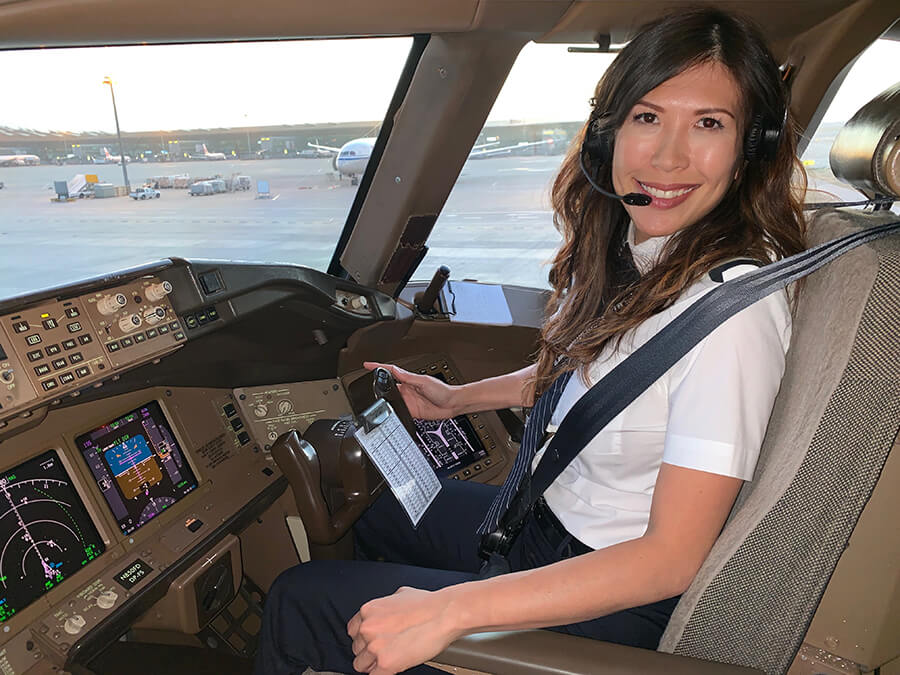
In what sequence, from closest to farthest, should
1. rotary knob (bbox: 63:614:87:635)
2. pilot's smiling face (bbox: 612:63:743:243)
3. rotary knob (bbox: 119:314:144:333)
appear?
1. pilot's smiling face (bbox: 612:63:743:243)
2. rotary knob (bbox: 63:614:87:635)
3. rotary knob (bbox: 119:314:144:333)

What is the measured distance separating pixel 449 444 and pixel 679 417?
1541mm

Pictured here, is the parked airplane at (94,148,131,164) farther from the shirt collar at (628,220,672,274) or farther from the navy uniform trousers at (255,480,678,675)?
the shirt collar at (628,220,672,274)

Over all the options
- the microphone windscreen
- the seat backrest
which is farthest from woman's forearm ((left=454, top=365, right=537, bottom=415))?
the seat backrest

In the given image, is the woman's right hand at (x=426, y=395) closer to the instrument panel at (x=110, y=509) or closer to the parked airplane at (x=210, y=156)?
the instrument panel at (x=110, y=509)

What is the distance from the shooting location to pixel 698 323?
92 cm

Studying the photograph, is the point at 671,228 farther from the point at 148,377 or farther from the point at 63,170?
the point at 63,170

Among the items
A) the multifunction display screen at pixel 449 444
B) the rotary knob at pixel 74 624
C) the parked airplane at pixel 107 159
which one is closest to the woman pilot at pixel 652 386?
the rotary knob at pixel 74 624

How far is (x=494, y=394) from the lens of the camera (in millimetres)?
1648

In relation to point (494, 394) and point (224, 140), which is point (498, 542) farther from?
point (224, 140)

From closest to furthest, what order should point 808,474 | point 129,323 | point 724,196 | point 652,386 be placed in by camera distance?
point 808,474
point 652,386
point 724,196
point 129,323

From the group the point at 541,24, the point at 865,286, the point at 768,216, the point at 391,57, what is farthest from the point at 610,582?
the point at 391,57

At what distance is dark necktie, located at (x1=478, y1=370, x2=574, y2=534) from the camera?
1205 mm

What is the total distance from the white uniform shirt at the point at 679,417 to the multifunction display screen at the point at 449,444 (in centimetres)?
117

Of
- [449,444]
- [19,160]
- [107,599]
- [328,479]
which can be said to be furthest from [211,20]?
[449,444]
